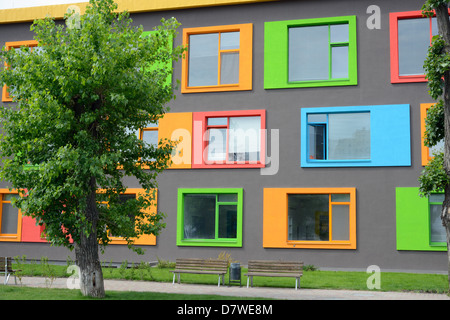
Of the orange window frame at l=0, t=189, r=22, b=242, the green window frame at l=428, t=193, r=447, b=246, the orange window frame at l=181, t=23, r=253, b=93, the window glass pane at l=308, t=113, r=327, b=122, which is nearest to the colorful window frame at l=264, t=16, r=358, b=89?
the orange window frame at l=181, t=23, r=253, b=93

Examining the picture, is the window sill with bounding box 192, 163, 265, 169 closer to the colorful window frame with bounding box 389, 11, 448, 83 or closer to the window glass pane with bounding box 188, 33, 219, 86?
the window glass pane with bounding box 188, 33, 219, 86

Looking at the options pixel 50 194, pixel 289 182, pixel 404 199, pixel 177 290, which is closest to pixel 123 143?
pixel 50 194

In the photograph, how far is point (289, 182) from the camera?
886 inches

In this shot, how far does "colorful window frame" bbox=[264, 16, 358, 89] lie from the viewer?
22344 mm

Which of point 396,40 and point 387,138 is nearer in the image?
point 387,138

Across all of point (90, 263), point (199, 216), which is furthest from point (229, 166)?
point (90, 263)

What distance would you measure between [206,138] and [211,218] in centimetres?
342

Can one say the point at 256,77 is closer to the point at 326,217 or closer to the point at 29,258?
the point at 326,217

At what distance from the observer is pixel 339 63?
22609 mm

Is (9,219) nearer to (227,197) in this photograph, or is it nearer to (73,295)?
(227,197)

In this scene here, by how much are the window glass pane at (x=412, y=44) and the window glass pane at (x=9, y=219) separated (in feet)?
60.0

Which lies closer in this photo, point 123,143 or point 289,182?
point 123,143

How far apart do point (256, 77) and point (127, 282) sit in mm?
10483

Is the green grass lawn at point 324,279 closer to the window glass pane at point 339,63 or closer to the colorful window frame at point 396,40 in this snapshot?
the colorful window frame at point 396,40
